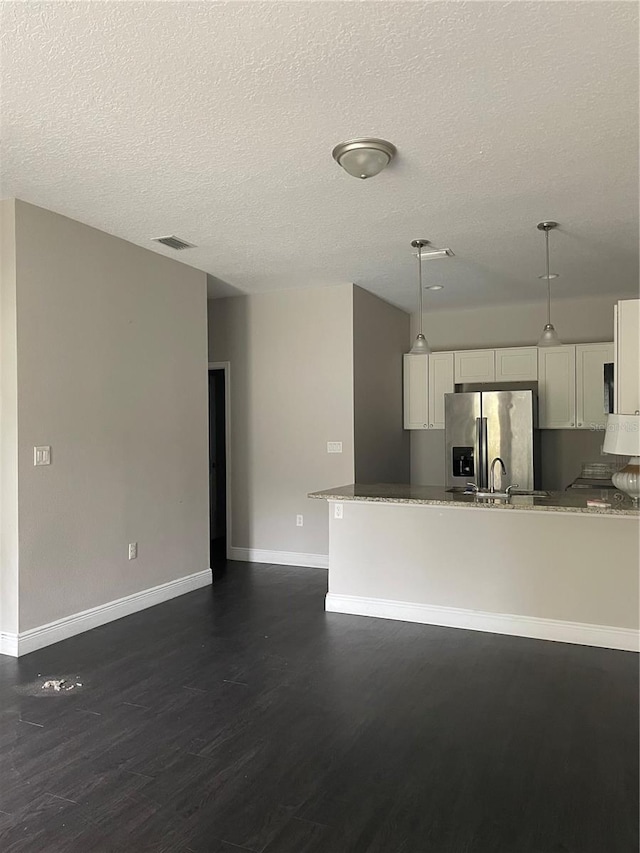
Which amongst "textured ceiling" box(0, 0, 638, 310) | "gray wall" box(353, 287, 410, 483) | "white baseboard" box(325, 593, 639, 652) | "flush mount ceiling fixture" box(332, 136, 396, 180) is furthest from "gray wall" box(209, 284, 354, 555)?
"flush mount ceiling fixture" box(332, 136, 396, 180)

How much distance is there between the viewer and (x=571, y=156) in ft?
10.2

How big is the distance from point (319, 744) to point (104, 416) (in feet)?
8.67

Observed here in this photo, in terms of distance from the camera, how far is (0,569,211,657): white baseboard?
3707 millimetres

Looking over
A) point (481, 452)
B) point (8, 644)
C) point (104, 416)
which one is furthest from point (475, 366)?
point (8, 644)

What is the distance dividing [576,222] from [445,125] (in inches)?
68.9

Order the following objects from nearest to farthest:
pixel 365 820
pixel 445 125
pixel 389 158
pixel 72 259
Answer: pixel 365 820 < pixel 445 125 < pixel 389 158 < pixel 72 259

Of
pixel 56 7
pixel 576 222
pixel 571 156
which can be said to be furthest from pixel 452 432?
pixel 56 7

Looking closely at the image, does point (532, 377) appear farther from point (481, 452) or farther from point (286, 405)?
point (286, 405)

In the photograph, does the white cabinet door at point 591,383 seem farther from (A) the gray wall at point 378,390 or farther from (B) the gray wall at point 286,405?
(B) the gray wall at point 286,405

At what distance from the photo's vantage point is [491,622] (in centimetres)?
411

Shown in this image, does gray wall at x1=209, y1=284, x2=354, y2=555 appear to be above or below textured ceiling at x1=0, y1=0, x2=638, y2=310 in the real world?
below

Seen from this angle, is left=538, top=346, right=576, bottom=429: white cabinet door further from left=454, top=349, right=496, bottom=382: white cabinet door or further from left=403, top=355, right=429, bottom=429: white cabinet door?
left=403, top=355, right=429, bottom=429: white cabinet door

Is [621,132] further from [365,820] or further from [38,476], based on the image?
[38,476]

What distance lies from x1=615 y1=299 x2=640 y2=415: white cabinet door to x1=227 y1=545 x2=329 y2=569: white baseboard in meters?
3.11
